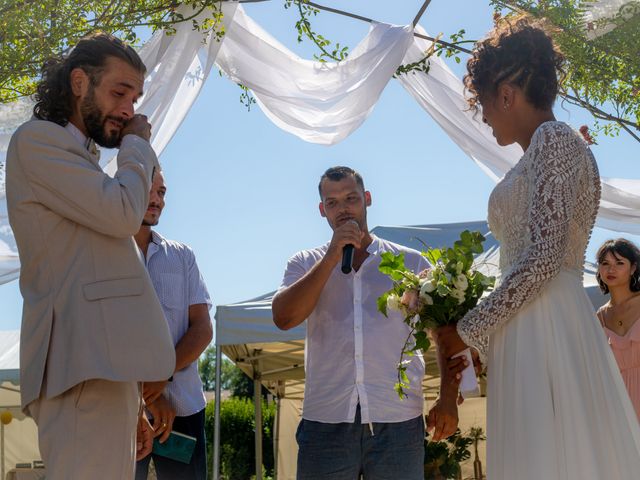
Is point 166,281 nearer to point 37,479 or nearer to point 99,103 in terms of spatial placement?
point 99,103

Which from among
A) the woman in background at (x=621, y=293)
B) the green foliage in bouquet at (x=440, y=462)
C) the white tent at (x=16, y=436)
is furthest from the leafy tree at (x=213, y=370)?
the woman in background at (x=621, y=293)

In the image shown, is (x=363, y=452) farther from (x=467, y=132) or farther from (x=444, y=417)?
(x=467, y=132)

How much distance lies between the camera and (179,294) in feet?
13.8

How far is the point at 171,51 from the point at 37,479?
10217 millimetres

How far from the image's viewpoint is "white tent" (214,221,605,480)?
894 centimetres

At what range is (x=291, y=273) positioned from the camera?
4.38 m

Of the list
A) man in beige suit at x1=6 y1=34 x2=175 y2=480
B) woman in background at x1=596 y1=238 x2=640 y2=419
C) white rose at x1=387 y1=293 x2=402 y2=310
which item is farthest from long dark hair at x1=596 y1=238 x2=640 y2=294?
man in beige suit at x1=6 y1=34 x2=175 y2=480

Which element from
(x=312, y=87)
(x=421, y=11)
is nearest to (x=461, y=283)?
(x=312, y=87)

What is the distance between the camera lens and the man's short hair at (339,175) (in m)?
4.32

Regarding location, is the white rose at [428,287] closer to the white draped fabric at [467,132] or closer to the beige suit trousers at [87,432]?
the beige suit trousers at [87,432]

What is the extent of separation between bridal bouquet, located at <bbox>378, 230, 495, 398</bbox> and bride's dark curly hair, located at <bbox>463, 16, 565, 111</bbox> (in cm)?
61

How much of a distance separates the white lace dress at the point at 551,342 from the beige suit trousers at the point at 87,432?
4.04ft

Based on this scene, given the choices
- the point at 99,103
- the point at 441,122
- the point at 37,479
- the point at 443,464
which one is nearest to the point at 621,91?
the point at 441,122

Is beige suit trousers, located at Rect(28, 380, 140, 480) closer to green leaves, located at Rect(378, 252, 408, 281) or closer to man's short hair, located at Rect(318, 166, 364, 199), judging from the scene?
green leaves, located at Rect(378, 252, 408, 281)
